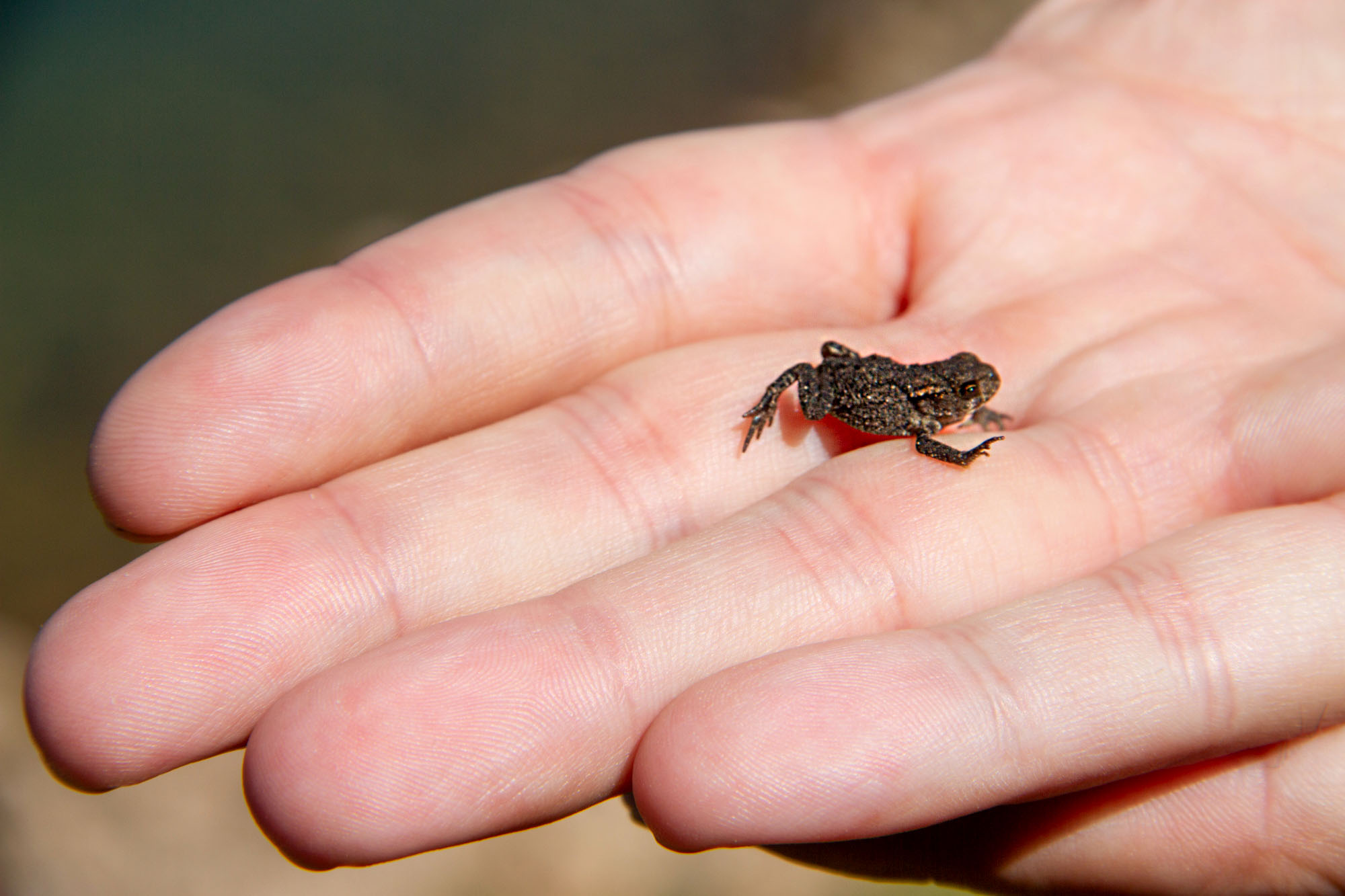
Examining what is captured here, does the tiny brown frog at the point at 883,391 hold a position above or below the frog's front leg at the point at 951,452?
above

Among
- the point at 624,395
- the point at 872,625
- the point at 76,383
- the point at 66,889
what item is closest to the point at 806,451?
the point at 624,395

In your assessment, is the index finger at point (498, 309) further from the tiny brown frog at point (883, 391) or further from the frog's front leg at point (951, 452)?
the frog's front leg at point (951, 452)

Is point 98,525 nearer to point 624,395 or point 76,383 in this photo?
point 76,383

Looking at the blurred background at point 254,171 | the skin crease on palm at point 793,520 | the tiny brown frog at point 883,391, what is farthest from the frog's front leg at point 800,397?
the blurred background at point 254,171

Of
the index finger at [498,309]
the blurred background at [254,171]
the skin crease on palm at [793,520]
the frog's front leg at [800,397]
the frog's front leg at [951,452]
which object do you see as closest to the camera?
the skin crease on palm at [793,520]

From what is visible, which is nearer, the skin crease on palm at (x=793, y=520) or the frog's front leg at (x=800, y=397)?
the skin crease on palm at (x=793, y=520)

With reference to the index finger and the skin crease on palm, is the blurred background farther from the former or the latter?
the index finger

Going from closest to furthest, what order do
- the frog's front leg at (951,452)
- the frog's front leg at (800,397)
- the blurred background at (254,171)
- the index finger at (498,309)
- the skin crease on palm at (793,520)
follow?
the skin crease on palm at (793,520), the index finger at (498,309), the frog's front leg at (951,452), the frog's front leg at (800,397), the blurred background at (254,171)
